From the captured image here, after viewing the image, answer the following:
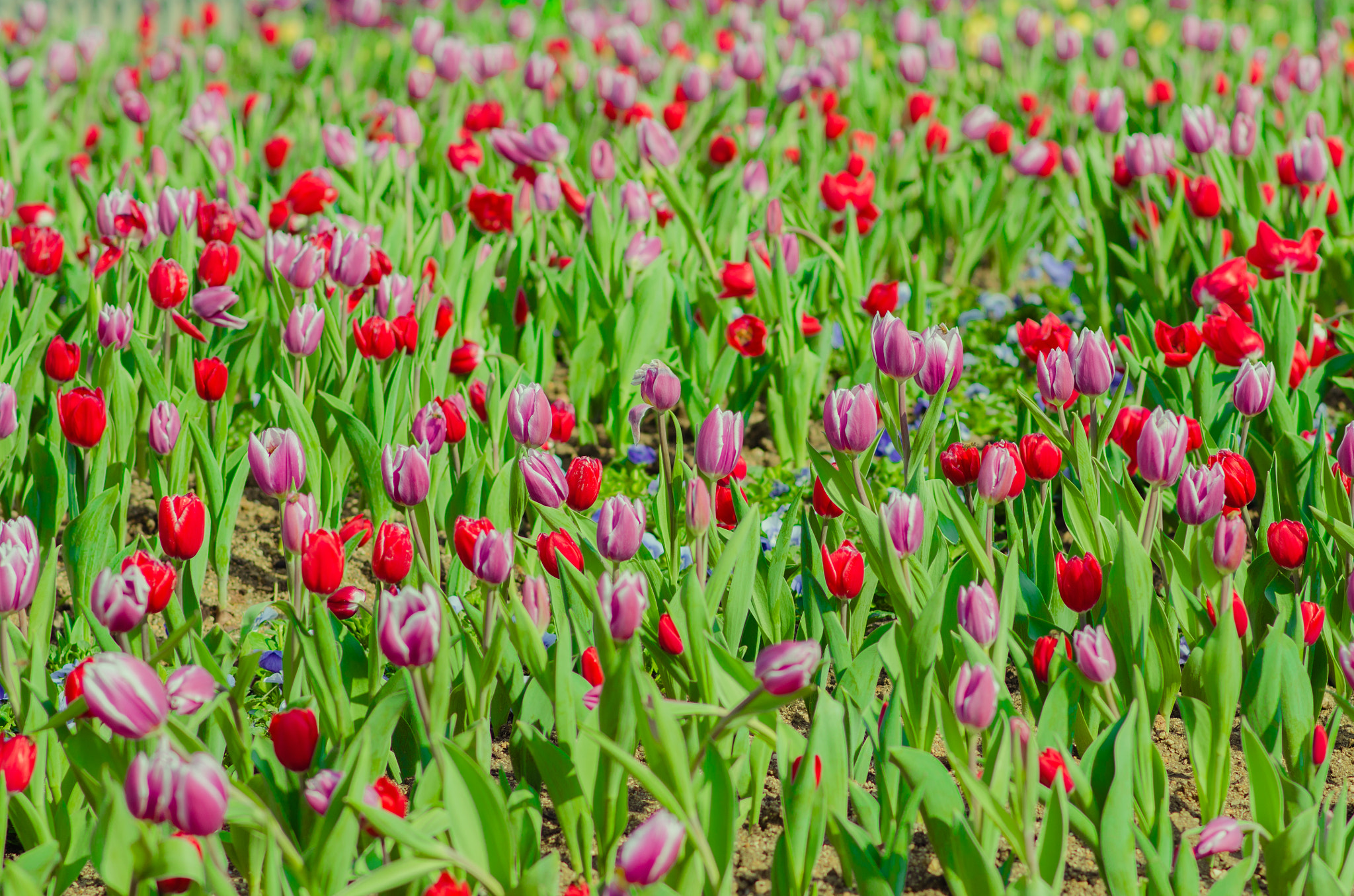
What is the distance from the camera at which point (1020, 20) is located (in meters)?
5.93

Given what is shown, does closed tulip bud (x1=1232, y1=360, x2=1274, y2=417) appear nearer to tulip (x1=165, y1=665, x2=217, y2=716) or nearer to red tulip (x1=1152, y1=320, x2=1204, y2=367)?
red tulip (x1=1152, y1=320, x2=1204, y2=367)

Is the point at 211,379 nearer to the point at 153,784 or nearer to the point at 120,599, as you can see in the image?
the point at 120,599

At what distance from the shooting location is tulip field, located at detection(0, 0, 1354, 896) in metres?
1.61

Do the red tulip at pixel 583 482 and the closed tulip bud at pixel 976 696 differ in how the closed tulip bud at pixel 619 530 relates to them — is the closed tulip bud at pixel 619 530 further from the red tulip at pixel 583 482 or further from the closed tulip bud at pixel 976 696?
the closed tulip bud at pixel 976 696

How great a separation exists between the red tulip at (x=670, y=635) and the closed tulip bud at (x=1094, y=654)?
538 mm

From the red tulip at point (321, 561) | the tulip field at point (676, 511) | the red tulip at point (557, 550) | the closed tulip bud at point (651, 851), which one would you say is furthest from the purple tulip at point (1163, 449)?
the red tulip at point (321, 561)

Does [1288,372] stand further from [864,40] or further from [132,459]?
[864,40]

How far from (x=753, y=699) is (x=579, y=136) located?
3.73 m

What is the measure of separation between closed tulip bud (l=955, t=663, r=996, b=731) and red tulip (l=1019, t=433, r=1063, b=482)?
600 mm

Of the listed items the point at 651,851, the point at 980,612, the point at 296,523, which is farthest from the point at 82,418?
the point at 980,612

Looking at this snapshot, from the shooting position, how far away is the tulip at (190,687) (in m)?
1.50

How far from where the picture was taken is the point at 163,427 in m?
2.28

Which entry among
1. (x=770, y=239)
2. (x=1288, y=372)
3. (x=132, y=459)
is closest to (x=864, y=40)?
(x=770, y=239)

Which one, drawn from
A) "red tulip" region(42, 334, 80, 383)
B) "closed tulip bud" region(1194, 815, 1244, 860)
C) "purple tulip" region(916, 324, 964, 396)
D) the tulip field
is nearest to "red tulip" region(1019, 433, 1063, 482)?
the tulip field
